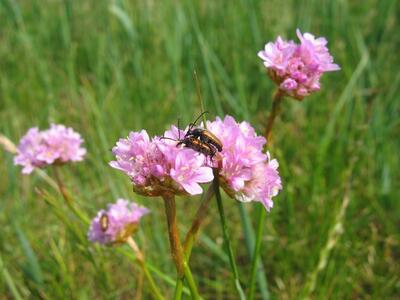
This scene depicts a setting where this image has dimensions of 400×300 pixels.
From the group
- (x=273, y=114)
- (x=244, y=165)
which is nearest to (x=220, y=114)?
(x=273, y=114)

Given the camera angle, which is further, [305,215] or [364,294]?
[305,215]

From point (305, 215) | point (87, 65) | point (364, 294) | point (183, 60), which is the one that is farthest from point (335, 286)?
point (87, 65)

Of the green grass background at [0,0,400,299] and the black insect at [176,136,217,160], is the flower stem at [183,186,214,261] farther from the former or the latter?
the green grass background at [0,0,400,299]

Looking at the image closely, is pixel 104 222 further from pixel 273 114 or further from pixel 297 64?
pixel 297 64

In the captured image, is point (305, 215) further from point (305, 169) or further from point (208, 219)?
point (208, 219)

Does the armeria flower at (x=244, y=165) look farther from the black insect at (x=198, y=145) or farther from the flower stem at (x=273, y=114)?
the flower stem at (x=273, y=114)
